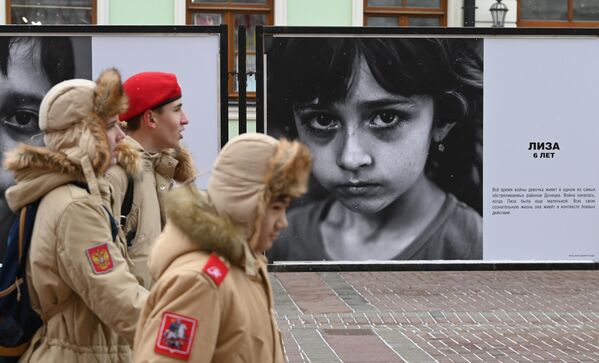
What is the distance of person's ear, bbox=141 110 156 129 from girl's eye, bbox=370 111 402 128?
3.04 metres

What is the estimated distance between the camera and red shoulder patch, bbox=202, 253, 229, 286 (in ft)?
10.6

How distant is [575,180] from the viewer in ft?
26.9

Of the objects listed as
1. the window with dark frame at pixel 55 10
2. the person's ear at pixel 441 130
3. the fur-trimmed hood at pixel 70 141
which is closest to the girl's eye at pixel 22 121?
the person's ear at pixel 441 130

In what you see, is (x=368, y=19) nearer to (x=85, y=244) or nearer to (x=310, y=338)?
(x=310, y=338)

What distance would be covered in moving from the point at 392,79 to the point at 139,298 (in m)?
4.27

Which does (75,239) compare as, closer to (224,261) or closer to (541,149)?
(224,261)

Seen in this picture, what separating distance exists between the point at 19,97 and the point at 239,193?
5.10 metres

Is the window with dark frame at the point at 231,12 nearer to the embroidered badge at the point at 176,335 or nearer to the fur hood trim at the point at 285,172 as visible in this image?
the fur hood trim at the point at 285,172

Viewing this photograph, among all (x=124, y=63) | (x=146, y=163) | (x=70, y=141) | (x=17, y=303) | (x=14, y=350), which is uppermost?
(x=124, y=63)

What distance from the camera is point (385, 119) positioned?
8227 millimetres

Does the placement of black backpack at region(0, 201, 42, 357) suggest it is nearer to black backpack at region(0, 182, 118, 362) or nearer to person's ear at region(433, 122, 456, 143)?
black backpack at region(0, 182, 118, 362)

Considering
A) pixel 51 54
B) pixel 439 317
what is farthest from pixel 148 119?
pixel 439 317

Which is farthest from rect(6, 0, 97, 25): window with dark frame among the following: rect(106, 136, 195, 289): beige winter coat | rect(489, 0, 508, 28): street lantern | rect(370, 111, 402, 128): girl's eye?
rect(106, 136, 195, 289): beige winter coat

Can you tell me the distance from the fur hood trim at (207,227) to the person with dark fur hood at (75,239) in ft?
2.64
